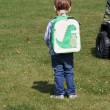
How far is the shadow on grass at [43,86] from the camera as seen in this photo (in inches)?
307

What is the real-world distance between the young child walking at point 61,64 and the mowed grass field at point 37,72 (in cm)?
18

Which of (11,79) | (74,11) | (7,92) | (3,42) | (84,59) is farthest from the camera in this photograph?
(74,11)

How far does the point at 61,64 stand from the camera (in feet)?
23.5

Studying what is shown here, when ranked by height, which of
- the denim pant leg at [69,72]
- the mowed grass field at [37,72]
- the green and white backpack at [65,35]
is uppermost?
the green and white backpack at [65,35]

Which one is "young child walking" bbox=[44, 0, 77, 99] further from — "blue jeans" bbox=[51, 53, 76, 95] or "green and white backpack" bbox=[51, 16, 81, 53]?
"green and white backpack" bbox=[51, 16, 81, 53]

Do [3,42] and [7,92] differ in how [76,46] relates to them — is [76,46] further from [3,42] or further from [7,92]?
[3,42]

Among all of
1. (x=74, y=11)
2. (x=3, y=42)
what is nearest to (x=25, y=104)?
(x=3, y=42)

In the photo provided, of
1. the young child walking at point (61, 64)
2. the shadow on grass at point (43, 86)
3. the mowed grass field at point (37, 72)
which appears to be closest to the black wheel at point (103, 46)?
the mowed grass field at point (37, 72)

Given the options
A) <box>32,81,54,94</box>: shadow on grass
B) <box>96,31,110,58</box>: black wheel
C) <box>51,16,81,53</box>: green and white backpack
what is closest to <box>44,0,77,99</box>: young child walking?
<box>51,16,81,53</box>: green and white backpack

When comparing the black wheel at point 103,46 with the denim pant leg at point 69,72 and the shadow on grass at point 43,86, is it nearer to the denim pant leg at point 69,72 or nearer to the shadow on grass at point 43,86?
the shadow on grass at point 43,86

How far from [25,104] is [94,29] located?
342 inches

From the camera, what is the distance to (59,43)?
696 centimetres

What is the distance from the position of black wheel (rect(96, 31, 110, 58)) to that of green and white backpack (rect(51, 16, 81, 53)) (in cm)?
335

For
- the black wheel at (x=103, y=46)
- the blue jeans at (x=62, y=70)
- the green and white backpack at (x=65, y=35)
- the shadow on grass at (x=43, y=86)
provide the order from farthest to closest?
1. the black wheel at (x=103, y=46)
2. the shadow on grass at (x=43, y=86)
3. the blue jeans at (x=62, y=70)
4. the green and white backpack at (x=65, y=35)
